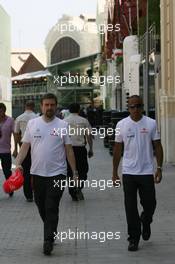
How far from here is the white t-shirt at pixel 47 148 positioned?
27.8 ft

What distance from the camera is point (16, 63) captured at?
161750 mm

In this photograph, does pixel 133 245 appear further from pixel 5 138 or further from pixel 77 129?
pixel 5 138

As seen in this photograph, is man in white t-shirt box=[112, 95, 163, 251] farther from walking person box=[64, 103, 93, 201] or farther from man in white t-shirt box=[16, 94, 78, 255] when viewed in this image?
walking person box=[64, 103, 93, 201]

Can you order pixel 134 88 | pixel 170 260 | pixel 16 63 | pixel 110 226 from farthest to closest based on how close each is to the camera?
pixel 16 63 < pixel 134 88 < pixel 110 226 < pixel 170 260

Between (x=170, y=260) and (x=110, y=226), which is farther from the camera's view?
(x=110, y=226)

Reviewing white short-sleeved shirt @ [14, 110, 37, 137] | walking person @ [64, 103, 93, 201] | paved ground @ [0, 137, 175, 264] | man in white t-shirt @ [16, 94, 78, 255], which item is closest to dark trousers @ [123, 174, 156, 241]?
paved ground @ [0, 137, 175, 264]

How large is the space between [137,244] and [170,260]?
0.67 m

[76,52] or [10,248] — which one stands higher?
[76,52]

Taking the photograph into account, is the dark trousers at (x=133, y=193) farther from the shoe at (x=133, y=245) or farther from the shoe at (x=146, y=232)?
the shoe at (x=146, y=232)

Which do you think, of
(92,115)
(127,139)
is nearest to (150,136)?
(127,139)

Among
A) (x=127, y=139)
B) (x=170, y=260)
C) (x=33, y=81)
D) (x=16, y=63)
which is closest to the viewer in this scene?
(x=170, y=260)

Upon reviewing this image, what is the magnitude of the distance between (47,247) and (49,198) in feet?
1.79

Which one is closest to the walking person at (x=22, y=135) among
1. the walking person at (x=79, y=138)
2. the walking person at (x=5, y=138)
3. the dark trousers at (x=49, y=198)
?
the walking person at (x=5, y=138)

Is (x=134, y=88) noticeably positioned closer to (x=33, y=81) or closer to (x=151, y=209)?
(x=151, y=209)
